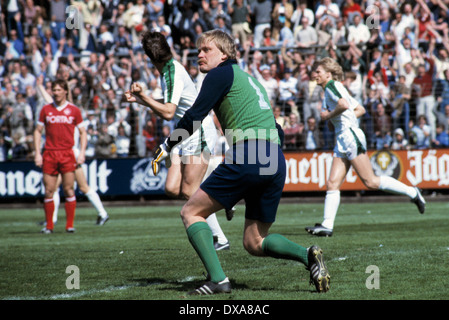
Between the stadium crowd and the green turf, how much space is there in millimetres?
5541

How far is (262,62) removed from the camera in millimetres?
20688

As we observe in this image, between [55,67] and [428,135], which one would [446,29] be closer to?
[428,135]

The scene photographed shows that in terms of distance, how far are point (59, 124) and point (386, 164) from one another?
9304mm

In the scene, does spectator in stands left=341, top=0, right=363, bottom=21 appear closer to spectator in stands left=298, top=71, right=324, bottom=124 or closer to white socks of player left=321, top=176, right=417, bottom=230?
spectator in stands left=298, top=71, right=324, bottom=124

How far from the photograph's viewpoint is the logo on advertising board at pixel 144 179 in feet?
66.5

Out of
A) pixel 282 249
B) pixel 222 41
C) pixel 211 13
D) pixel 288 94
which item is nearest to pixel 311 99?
pixel 288 94

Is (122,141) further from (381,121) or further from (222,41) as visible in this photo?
(222,41)

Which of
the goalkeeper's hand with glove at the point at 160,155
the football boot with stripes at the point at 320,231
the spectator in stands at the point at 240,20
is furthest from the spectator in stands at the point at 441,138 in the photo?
the goalkeeper's hand with glove at the point at 160,155

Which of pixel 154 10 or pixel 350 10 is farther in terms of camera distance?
pixel 154 10

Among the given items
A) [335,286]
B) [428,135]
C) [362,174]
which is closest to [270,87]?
[428,135]

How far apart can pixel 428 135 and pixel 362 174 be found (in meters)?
8.68

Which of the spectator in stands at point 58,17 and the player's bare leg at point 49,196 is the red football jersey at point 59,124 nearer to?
the player's bare leg at point 49,196

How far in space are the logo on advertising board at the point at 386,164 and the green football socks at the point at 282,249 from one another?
13213 mm

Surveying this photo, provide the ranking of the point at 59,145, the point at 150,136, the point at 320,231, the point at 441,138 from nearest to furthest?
the point at 320,231 < the point at 59,145 < the point at 441,138 < the point at 150,136
